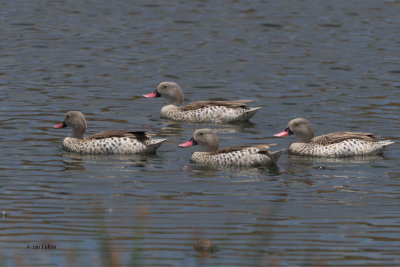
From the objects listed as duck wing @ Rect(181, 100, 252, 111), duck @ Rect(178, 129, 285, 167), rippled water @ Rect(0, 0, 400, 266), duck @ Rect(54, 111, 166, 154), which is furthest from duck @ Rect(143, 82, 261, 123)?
duck @ Rect(178, 129, 285, 167)

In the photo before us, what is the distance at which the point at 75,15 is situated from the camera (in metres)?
33.8

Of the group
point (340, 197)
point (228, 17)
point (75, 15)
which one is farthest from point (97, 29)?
point (340, 197)

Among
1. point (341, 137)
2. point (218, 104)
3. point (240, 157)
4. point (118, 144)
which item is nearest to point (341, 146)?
point (341, 137)

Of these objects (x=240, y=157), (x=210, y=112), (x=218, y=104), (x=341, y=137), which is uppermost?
(x=218, y=104)

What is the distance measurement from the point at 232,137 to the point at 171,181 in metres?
4.65

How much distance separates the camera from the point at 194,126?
838 inches

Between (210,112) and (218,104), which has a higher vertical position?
(218,104)

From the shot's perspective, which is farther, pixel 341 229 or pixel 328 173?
pixel 328 173

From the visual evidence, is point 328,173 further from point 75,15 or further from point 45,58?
point 75,15

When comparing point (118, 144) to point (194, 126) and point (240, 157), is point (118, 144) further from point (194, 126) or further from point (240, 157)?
point (194, 126)

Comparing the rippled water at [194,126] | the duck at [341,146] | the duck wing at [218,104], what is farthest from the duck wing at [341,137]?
the duck wing at [218,104]

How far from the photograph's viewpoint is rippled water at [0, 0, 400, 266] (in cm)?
1157

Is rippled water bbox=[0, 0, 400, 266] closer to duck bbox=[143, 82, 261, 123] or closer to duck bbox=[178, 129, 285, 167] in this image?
duck bbox=[178, 129, 285, 167]

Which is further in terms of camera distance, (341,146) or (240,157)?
(341,146)
